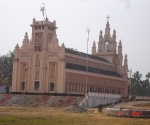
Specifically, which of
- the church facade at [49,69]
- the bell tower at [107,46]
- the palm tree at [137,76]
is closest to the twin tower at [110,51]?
the bell tower at [107,46]

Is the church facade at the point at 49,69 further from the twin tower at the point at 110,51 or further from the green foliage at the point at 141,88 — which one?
the green foliage at the point at 141,88

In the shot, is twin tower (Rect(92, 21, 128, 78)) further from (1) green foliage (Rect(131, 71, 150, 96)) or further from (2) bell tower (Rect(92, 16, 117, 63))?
(1) green foliage (Rect(131, 71, 150, 96))

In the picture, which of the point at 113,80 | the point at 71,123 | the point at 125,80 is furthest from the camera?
the point at 125,80

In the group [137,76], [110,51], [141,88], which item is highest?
[110,51]

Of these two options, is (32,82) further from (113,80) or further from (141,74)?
(141,74)

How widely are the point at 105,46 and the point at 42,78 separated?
3254 centimetres

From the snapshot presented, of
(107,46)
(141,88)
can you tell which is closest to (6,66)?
(107,46)

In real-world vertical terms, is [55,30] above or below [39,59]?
above

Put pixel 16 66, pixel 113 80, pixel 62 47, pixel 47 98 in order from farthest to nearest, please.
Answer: pixel 113 80 → pixel 16 66 → pixel 62 47 → pixel 47 98

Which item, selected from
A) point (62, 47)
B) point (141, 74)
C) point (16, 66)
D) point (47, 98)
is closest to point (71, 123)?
point (47, 98)

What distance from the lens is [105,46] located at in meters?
106

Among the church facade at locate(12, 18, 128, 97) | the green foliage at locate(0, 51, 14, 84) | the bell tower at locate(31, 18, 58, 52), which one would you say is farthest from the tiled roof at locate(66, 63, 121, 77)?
the green foliage at locate(0, 51, 14, 84)

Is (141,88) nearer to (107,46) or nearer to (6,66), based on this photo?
(107,46)

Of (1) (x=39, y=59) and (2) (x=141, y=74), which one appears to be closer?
(1) (x=39, y=59)
